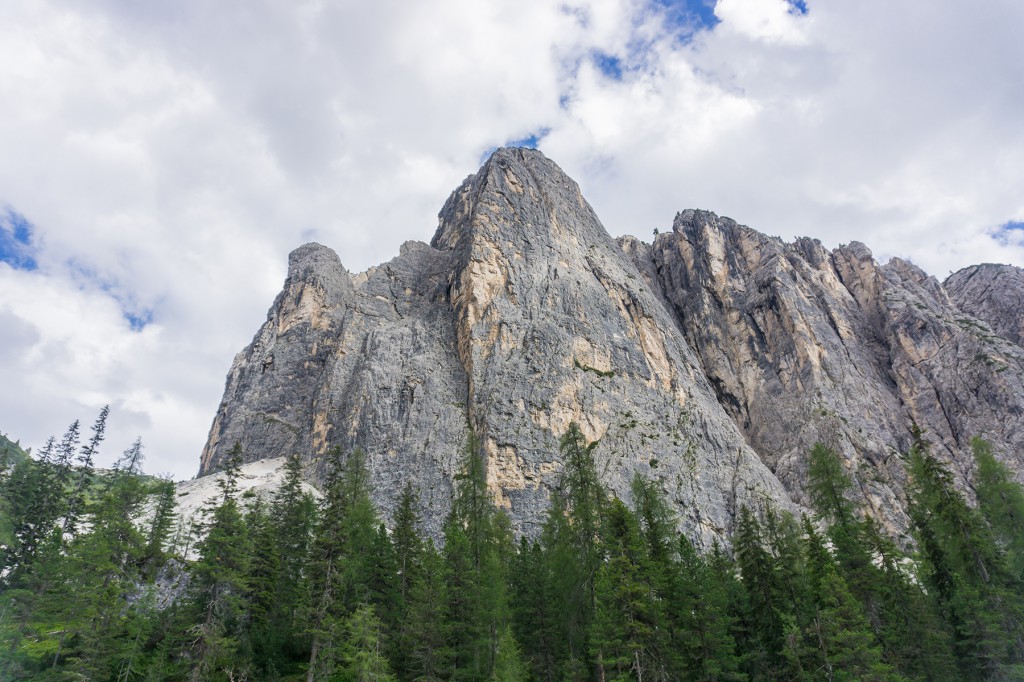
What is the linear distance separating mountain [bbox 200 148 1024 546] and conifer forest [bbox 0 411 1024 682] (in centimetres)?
2737

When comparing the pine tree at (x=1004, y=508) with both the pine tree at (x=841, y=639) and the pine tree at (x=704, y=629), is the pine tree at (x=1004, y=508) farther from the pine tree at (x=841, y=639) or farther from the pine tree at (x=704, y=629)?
the pine tree at (x=704, y=629)

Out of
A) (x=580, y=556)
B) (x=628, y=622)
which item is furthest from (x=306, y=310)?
(x=628, y=622)

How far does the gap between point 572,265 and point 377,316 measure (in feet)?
106

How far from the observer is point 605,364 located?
87125mm

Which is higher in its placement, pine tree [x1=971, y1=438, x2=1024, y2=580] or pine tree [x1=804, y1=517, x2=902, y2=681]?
pine tree [x1=971, y1=438, x2=1024, y2=580]

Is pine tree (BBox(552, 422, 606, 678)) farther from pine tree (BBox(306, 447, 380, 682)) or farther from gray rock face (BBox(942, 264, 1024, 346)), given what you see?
gray rock face (BBox(942, 264, 1024, 346))

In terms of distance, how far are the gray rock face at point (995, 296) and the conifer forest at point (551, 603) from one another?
94987 mm

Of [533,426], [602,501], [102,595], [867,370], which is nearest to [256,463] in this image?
[533,426]

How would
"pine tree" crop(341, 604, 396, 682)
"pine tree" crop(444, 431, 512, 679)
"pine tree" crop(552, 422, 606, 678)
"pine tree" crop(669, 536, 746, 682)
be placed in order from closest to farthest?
"pine tree" crop(341, 604, 396, 682) → "pine tree" crop(669, 536, 746, 682) → "pine tree" crop(444, 431, 512, 679) → "pine tree" crop(552, 422, 606, 678)

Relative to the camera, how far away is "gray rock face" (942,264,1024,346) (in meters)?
117

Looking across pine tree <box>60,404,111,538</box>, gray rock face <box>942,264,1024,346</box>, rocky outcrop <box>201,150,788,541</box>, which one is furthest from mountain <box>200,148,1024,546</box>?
pine tree <box>60,404,111,538</box>

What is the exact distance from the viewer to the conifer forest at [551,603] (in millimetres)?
31516

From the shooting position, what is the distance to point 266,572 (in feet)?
136

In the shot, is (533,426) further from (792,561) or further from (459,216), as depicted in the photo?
(459,216)
